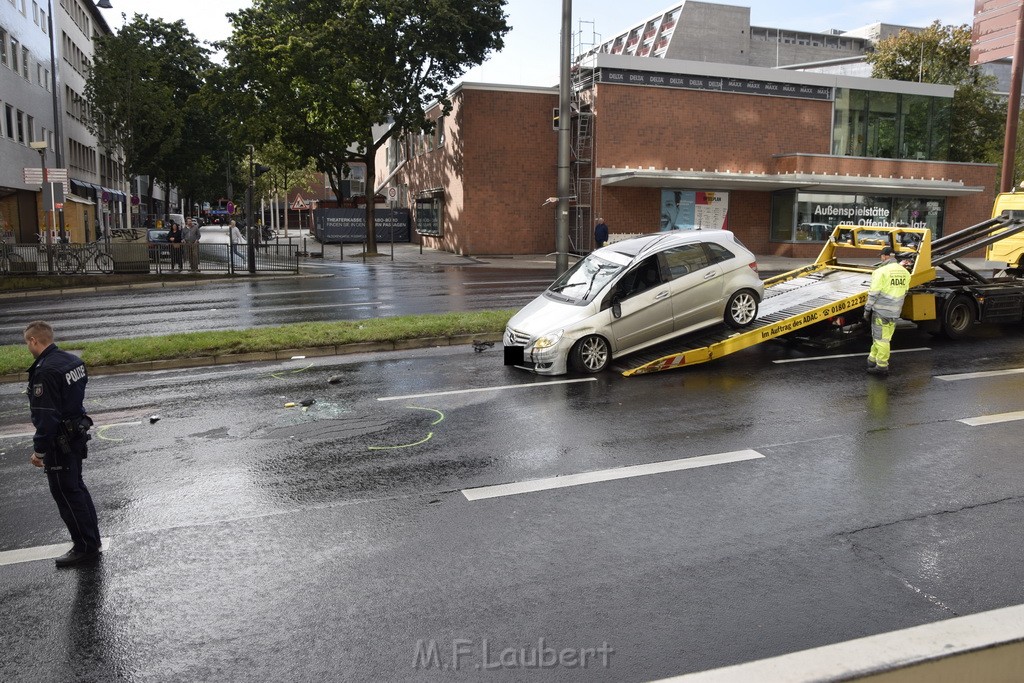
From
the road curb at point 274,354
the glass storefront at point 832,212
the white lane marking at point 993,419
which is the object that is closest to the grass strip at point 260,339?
the road curb at point 274,354

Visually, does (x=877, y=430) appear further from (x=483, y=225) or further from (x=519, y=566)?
(x=483, y=225)

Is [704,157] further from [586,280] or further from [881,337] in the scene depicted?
[881,337]

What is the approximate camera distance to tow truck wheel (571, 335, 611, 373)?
34.7 ft

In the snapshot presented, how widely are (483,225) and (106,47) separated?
81.0 feet

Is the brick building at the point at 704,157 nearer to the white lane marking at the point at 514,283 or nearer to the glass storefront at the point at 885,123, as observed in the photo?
the glass storefront at the point at 885,123

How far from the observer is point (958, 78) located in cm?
4409

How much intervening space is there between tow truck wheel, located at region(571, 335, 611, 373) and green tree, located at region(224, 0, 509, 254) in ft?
81.6

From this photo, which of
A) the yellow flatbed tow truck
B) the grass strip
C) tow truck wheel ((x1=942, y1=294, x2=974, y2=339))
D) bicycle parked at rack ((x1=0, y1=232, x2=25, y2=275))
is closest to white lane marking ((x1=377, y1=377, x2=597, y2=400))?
the yellow flatbed tow truck

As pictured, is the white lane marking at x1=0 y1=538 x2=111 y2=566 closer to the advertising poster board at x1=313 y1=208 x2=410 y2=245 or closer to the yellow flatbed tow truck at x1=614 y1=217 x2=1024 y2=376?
the yellow flatbed tow truck at x1=614 y1=217 x2=1024 y2=376

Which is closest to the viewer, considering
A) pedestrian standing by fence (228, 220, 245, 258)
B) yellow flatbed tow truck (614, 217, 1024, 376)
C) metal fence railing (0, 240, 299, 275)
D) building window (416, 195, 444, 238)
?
yellow flatbed tow truck (614, 217, 1024, 376)

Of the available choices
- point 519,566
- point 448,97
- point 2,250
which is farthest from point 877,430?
point 448,97

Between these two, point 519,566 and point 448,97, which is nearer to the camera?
point 519,566

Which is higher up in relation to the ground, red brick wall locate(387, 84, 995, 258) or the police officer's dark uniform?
red brick wall locate(387, 84, 995, 258)

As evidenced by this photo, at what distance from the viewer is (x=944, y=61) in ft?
147
